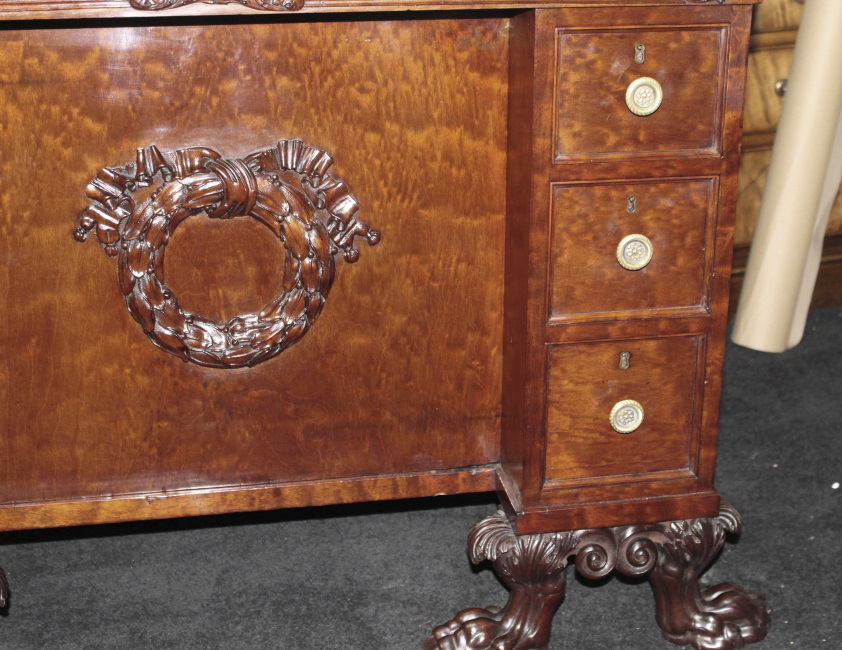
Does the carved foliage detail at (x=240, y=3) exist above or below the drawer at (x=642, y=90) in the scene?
above

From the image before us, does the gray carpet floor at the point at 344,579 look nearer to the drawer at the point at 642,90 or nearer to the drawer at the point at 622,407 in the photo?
the drawer at the point at 622,407

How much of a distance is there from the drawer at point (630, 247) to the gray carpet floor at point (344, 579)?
51 cm

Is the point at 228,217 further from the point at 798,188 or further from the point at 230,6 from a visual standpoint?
the point at 798,188

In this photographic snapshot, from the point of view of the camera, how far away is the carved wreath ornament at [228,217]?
1225 millimetres

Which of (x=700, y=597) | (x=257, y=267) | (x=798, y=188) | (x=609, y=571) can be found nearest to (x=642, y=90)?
(x=257, y=267)

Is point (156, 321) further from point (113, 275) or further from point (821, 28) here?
point (821, 28)

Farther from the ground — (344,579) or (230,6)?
(230,6)

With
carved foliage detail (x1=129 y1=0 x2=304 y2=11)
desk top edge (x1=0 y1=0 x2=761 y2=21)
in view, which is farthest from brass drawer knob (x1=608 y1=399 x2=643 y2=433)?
carved foliage detail (x1=129 y1=0 x2=304 y2=11)

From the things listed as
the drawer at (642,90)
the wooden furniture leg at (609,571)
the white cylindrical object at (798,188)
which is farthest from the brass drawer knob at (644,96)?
the white cylindrical object at (798,188)

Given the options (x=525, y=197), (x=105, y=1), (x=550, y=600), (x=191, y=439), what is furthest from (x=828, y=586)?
(x=105, y=1)

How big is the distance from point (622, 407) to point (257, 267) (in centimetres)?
48

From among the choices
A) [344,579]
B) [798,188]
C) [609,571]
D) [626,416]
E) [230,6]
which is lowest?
[344,579]

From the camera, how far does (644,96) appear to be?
1175 mm

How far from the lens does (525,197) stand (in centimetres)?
122
